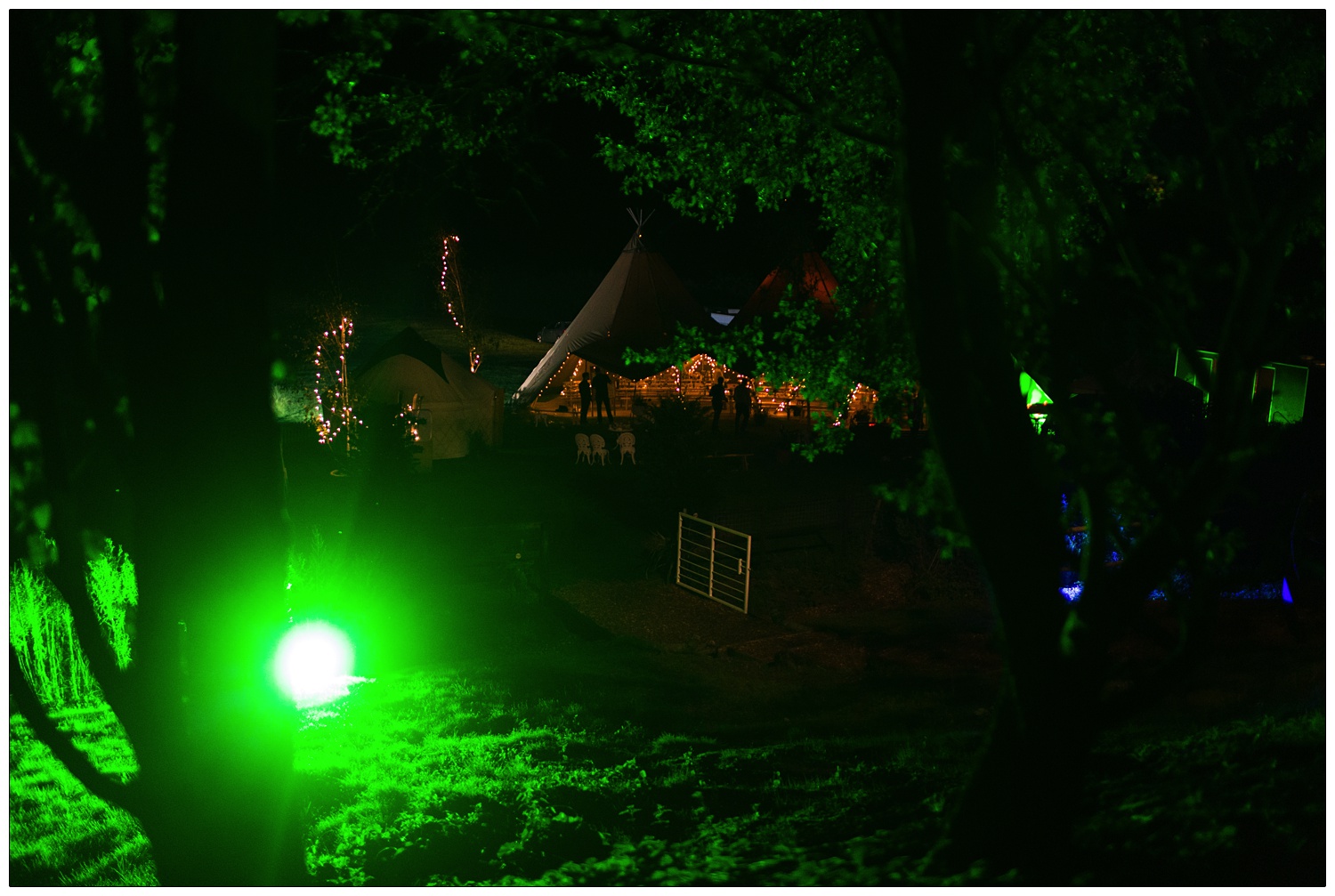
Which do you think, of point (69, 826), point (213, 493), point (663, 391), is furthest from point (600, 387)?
point (213, 493)

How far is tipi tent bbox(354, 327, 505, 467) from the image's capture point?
20.1 m

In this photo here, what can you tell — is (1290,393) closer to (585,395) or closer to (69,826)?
(585,395)

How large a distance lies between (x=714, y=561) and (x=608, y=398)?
12.1m

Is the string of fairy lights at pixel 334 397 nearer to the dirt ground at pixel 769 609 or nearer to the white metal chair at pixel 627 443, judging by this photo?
the dirt ground at pixel 769 609

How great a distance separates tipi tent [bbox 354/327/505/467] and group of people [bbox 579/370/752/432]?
350cm

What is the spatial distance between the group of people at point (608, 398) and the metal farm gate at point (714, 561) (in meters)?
9.51

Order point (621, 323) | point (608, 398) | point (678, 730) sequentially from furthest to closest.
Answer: point (621, 323) → point (608, 398) → point (678, 730)

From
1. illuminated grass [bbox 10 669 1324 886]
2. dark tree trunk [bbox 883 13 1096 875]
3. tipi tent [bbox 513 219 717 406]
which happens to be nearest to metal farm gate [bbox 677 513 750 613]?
illuminated grass [bbox 10 669 1324 886]

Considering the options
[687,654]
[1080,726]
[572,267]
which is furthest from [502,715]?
[572,267]

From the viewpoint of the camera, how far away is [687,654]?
10469 millimetres

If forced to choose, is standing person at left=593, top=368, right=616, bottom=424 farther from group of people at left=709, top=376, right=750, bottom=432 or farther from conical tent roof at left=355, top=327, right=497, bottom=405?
conical tent roof at left=355, top=327, right=497, bottom=405

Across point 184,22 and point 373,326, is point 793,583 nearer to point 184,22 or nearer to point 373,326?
point 184,22

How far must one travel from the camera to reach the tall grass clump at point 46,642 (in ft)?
25.7

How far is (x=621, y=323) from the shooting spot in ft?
84.0
